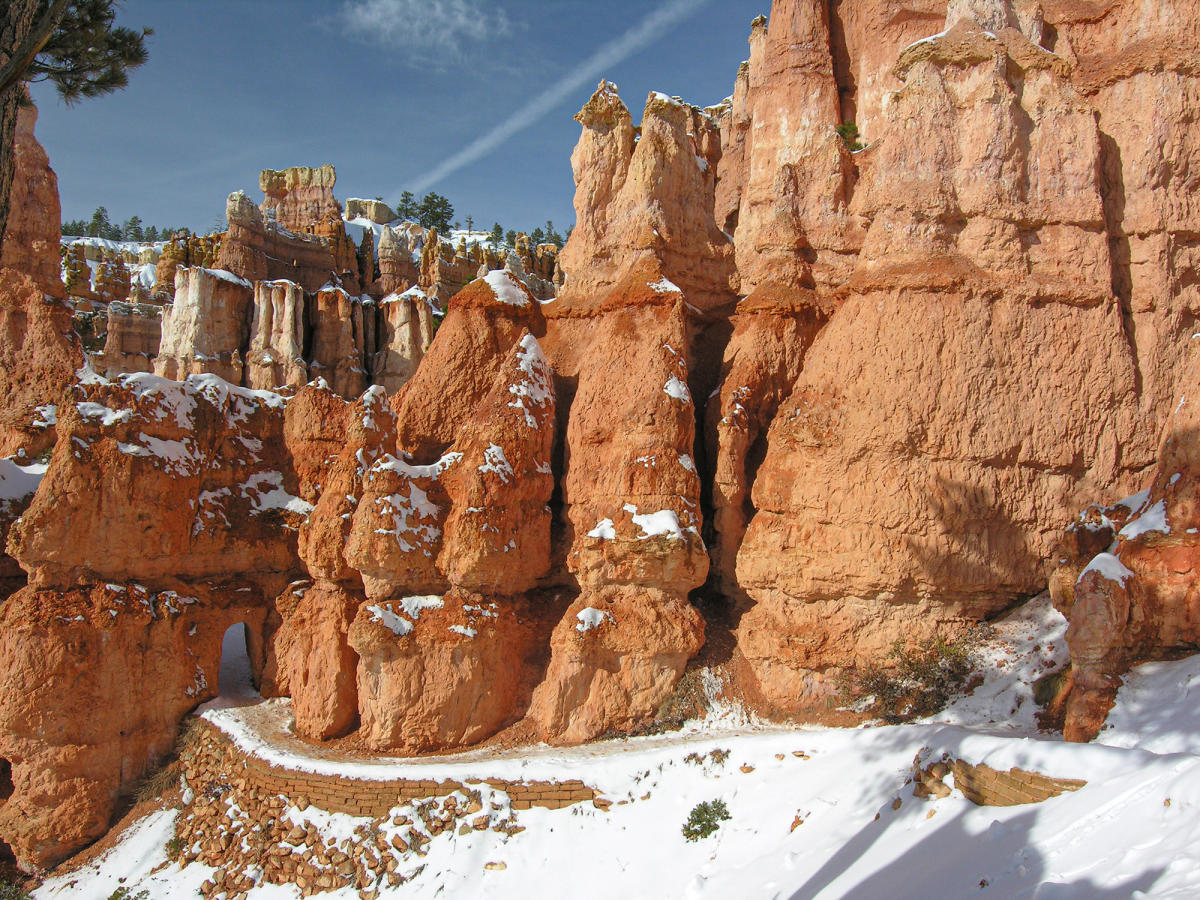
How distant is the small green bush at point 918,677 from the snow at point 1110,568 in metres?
2.97

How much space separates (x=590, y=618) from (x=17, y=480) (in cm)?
1224

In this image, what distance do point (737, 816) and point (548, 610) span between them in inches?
210

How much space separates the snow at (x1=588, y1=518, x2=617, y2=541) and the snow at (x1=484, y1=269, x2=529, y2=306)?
6.23m

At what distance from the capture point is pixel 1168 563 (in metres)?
9.18

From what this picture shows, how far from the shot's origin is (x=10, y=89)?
6.13 metres

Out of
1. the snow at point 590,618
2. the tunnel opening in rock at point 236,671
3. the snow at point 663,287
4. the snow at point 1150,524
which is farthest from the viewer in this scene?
the tunnel opening in rock at point 236,671

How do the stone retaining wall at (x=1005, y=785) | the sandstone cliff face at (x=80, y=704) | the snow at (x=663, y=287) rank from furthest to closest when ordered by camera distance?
the snow at (x=663, y=287), the sandstone cliff face at (x=80, y=704), the stone retaining wall at (x=1005, y=785)

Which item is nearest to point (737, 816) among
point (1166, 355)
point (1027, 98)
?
point (1166, 355)

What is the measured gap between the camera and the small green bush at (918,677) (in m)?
11.5

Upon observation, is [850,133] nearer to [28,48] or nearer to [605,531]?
[605,531]

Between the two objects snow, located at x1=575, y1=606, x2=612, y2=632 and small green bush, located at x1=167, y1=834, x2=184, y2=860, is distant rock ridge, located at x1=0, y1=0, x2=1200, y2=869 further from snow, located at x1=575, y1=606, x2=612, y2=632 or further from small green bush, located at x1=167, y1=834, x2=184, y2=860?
small green bush, located at x1=167, y1=834, x2=184, y2=860

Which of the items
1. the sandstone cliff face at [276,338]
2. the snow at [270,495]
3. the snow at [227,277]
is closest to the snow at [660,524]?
the snow at [270,495]

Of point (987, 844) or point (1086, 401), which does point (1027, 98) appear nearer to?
point (1086, 401)

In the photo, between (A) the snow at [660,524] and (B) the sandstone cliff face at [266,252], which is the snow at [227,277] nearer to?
(B) the sandstone cliff face at [266,252]
